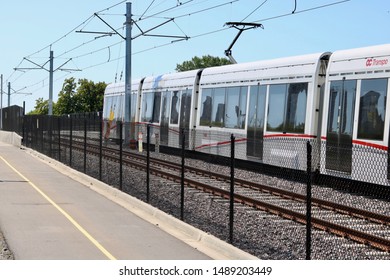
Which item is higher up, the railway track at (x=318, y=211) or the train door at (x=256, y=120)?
the train door at (x=256, y=120)

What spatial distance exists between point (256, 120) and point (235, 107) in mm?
1814

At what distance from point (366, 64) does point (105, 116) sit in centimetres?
2751

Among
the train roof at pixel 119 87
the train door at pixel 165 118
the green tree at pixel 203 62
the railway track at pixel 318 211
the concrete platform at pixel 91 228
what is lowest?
the concrete platform at pixel 91 228

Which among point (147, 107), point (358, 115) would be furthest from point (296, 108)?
point (147, 107)

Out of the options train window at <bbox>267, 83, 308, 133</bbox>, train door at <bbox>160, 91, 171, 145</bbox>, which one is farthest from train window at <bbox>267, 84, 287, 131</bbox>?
train door at <bbox>160, 91, 171, 145</bbox>

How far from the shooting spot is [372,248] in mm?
9656

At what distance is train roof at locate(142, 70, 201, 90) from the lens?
26.1 meters

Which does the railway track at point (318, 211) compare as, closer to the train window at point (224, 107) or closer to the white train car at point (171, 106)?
the train window at point (224, 107)

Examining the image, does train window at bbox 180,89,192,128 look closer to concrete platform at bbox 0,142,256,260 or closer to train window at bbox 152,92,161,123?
train window at bbox 152,92,161,123

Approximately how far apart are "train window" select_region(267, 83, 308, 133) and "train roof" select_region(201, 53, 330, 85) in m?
0.36

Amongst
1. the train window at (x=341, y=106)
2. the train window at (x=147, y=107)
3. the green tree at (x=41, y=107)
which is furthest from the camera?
the green tree at (x=41, y=107)

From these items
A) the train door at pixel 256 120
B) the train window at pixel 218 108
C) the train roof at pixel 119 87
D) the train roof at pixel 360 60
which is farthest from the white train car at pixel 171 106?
the train roof at pixel 360 60

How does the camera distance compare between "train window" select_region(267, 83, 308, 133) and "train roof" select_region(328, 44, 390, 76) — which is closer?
"train roof" select_region(328, 44, 390, 76)

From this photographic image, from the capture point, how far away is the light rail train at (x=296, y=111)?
14484 millimetres
